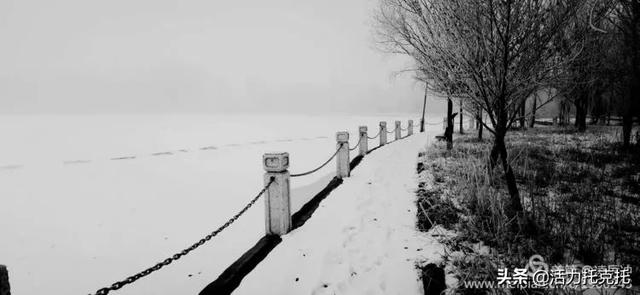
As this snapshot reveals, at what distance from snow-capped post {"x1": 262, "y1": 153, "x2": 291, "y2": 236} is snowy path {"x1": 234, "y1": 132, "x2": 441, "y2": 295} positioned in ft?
0.65

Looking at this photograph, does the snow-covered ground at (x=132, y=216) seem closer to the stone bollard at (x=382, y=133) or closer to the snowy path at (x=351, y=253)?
the snowy path at (x=351, y=253)

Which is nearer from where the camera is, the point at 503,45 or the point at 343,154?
the point at 503,45

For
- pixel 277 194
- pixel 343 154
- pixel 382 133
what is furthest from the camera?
pixel 382 133

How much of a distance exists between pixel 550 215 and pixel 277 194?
11.8ft

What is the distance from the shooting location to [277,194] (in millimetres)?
4086

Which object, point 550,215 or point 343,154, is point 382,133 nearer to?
point 343,154

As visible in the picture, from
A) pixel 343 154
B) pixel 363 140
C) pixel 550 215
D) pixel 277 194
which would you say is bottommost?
pixel 550 215

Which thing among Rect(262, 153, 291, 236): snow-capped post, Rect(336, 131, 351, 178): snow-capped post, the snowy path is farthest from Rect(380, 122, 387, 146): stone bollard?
Rect(262, 153, 291, 236): snow-capped post

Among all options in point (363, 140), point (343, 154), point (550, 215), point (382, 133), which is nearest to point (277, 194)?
point (550, 215)

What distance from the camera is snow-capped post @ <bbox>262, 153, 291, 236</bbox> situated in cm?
404

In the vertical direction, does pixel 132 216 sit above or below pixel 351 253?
below

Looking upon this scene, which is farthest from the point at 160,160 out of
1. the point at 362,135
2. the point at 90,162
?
the point at 362,135

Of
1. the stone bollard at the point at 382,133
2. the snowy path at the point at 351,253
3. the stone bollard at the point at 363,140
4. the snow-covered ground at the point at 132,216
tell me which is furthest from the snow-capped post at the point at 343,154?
the stone bollard at the point at 382,133

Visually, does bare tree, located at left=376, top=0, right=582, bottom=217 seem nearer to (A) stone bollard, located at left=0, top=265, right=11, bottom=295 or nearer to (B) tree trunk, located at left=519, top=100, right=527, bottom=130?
(B) tree trunk, located at left=519, top=100, right=527, bottom=130
